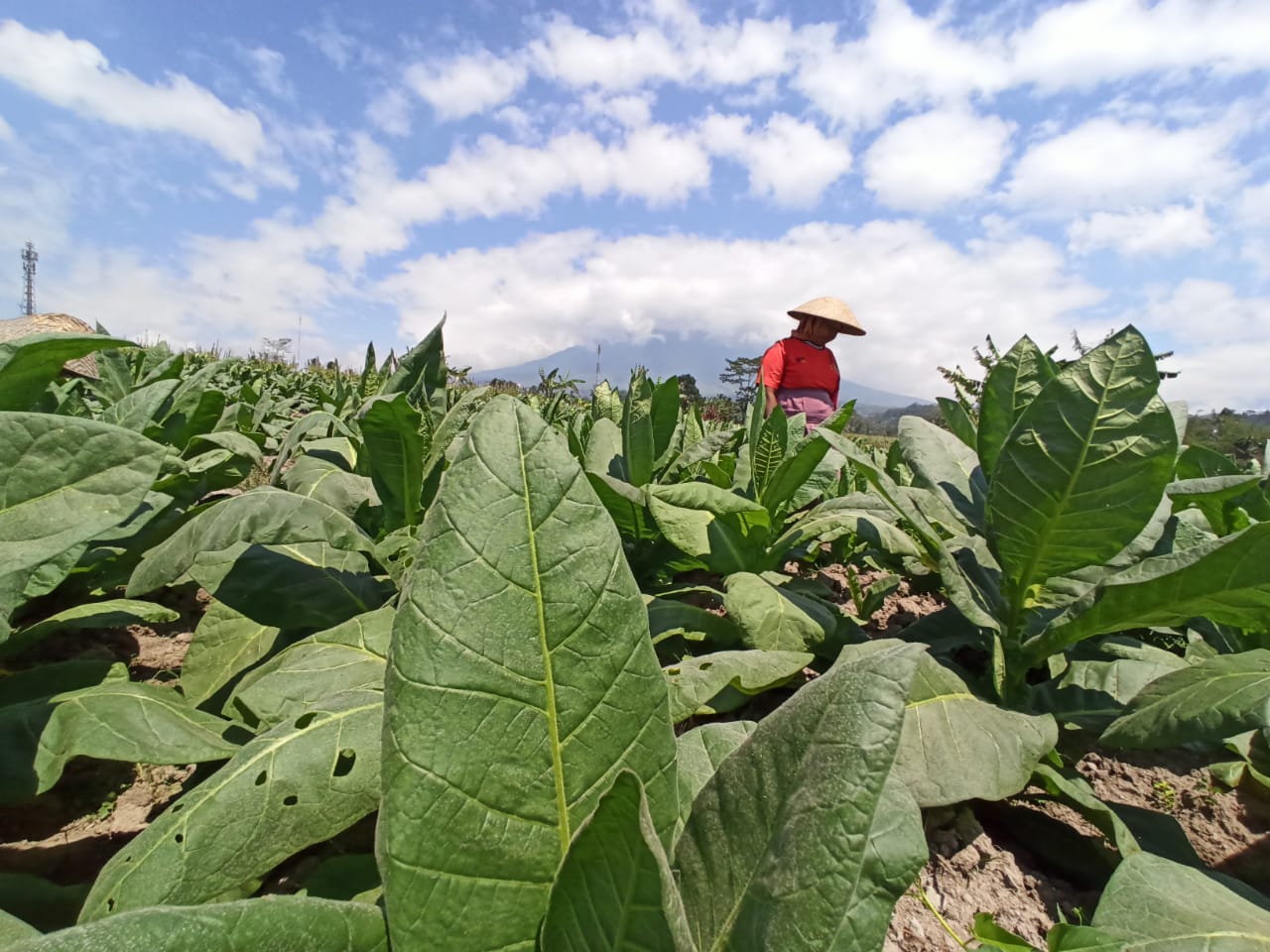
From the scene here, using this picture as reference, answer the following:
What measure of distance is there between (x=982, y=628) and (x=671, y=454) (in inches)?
66.4

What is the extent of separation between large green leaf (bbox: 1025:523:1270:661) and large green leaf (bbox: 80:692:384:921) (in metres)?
1.34

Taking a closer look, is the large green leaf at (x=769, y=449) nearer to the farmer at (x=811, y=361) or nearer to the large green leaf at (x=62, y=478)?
the large green leaf at (x=62, y=478)

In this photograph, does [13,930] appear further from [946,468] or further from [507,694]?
[946,468]

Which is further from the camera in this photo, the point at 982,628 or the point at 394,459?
the point at 394,459

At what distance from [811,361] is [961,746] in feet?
16.6

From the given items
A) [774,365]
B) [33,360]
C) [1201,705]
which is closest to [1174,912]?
[1201,705]

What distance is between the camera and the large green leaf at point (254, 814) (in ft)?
2.58

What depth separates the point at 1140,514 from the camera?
1404 mm

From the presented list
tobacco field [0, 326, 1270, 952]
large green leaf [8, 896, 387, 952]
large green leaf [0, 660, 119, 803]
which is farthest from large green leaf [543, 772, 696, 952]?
large green leaf [0, 660, 119, 803]

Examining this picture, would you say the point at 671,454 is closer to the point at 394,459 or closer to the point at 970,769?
the point at 394,459

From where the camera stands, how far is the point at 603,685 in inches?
27.6

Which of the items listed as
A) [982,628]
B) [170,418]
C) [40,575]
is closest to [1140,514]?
[982,628]

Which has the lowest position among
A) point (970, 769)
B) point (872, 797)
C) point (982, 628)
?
point (970, 769)

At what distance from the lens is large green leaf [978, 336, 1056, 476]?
70.6 inches
